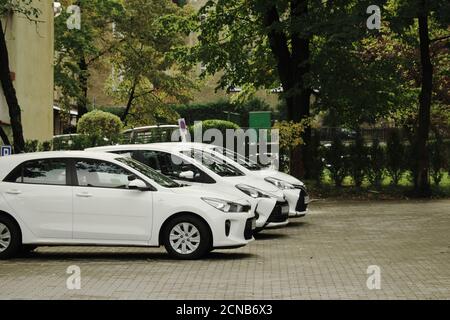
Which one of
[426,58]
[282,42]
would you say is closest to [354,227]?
[426,58]

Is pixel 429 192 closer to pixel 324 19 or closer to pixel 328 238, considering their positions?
pixel 324 19

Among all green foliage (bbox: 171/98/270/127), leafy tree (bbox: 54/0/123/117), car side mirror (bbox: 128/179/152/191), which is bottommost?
car side mirror (bbox: 128/179/152/191)

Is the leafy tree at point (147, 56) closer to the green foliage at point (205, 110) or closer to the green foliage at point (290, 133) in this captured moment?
the green foliage at point (205, 110)

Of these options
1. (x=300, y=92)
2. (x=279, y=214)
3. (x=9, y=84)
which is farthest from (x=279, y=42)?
(x=279, y=214)

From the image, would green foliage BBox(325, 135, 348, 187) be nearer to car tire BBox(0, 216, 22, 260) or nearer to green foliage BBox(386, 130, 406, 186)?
green foliage BBox(386, 130, 406, 186)

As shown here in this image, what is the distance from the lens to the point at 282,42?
105ft

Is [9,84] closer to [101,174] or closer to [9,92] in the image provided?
[9,92]

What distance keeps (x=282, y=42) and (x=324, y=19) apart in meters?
3.64

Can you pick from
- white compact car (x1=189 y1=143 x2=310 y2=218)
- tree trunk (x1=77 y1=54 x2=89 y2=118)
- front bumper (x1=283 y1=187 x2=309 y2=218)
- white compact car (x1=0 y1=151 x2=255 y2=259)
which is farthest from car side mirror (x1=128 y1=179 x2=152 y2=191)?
tree trunk (x1=77 y1=54 x2=89 y2=118)

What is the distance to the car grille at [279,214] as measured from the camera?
58.0ft

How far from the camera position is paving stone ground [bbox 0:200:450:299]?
36.7ft

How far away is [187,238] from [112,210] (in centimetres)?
117

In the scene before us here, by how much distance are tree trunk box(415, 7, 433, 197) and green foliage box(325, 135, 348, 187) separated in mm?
2449

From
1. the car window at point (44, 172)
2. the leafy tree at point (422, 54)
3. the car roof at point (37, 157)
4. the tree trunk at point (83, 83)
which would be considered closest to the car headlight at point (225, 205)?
the car roof at point (37, 157)
